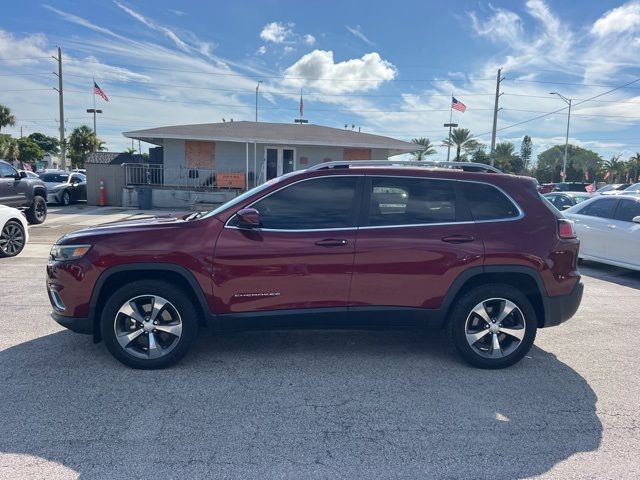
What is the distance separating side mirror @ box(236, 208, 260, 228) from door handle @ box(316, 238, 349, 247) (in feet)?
1.83

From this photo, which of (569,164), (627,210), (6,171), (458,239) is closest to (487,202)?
(458,239)

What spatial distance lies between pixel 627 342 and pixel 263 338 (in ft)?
13.1

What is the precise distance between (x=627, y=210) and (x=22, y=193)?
1450 cm

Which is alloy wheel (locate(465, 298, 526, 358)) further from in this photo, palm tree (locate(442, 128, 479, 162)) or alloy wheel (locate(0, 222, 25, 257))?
palm tree (locate(442, 128, 479, 162))

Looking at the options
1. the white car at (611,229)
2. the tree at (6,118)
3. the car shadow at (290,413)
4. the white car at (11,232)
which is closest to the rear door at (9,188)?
the white car at (11,232)

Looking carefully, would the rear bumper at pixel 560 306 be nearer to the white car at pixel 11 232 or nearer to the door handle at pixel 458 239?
the door handle at pixel 458 239

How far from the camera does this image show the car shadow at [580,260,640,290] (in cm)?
812

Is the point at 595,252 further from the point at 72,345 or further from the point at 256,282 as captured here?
the point at 72,345

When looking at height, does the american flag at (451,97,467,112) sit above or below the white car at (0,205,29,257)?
above

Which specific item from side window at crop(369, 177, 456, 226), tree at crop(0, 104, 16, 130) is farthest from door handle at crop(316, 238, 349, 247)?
tree at crop(0, 104, 16, 130)

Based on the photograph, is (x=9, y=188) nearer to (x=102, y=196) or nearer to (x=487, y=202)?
(x=102, y=196)

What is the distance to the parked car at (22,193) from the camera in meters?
11.7

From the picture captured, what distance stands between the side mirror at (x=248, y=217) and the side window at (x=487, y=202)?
6.25 feet

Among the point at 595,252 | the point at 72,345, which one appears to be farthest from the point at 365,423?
the point at 595,252
